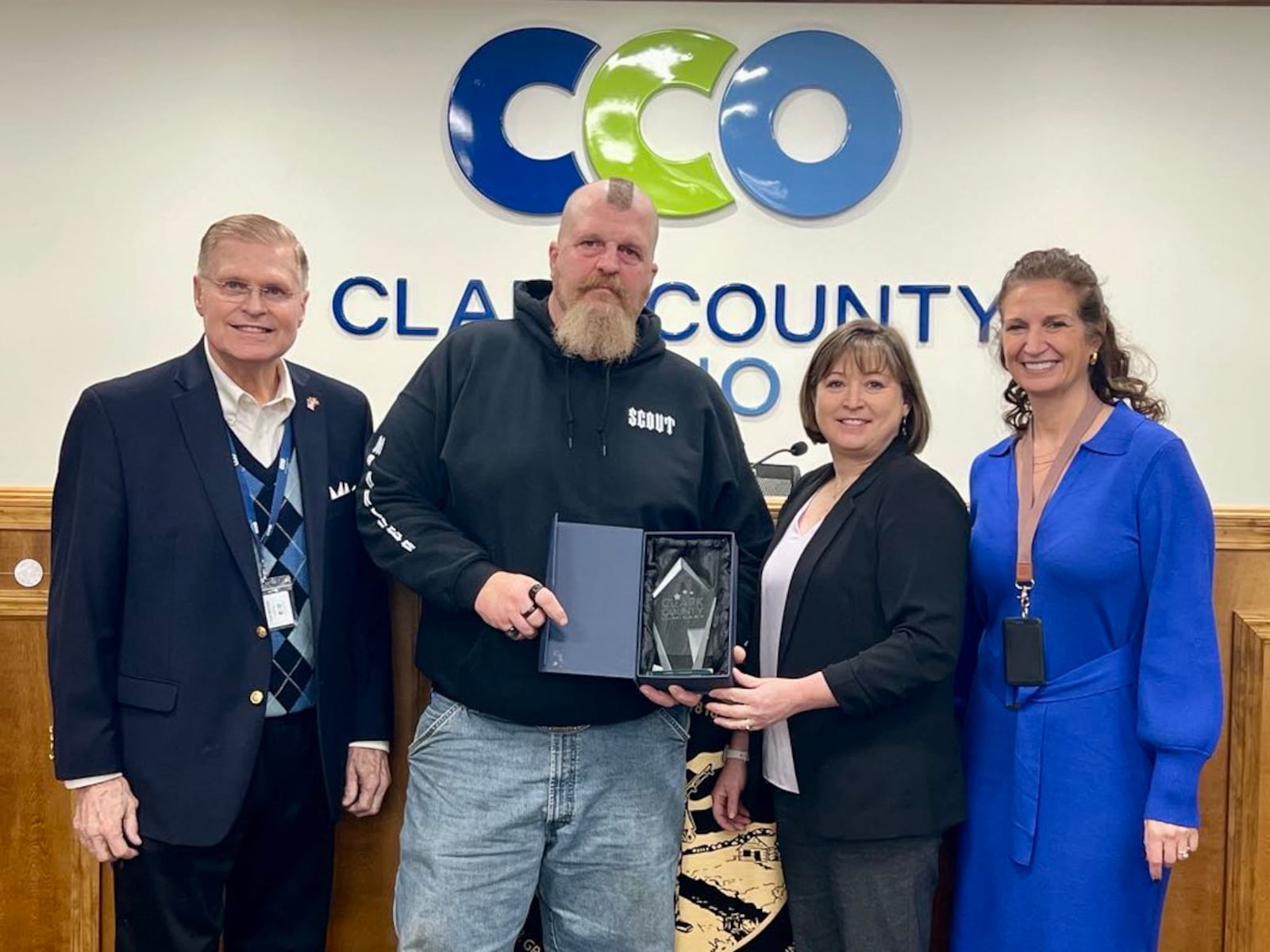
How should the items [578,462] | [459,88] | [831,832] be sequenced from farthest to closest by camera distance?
[459,88] → [578,462] → [831,832]

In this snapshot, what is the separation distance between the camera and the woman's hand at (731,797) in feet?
6.34

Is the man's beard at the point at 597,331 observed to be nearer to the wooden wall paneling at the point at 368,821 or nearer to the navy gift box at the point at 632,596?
the navy gift box at the point at 632,596

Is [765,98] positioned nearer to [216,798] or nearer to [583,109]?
[583,109]

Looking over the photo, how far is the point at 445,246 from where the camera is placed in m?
4.69

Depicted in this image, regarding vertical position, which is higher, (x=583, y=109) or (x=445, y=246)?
(x=583, y=109)

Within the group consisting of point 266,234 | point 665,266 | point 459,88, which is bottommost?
point 266,234

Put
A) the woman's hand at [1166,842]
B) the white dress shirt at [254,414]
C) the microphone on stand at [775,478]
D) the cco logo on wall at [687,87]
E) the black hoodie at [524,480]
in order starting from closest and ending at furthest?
the woman's hand at [1166,842] → the black hoodie at [524,480] → the white dress shirt at [254,414] → the microphone on stand at [775,478] → the cco logo on wall at [687,87]

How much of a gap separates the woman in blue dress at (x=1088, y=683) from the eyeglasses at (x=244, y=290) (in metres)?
1.26

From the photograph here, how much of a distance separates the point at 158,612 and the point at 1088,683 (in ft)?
4.87

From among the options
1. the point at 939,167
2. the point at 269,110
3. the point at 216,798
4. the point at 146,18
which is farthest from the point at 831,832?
the point at 146,18

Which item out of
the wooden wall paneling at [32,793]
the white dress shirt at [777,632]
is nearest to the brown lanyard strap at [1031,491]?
the white dress shirt at [777,632]

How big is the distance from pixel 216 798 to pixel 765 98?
376cm

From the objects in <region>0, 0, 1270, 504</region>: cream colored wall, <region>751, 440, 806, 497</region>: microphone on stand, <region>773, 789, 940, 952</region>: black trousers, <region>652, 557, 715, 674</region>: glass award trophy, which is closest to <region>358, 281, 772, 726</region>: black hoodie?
<region>652, 557, 715, 674</region>: glass award trophy

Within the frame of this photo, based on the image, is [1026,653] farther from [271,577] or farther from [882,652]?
[271,577]
